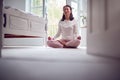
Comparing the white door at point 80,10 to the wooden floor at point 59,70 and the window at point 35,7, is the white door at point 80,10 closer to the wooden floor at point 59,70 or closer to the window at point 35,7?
the window at point 35,7

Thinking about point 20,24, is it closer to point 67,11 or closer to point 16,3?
point 67,11

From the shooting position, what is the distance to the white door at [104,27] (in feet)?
3.55

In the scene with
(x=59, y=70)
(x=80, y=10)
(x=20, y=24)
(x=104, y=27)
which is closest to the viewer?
(x=59, y=70)

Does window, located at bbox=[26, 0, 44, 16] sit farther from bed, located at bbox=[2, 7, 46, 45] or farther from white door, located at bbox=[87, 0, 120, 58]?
white door, located at bbox=[87, 0, 120, 58]

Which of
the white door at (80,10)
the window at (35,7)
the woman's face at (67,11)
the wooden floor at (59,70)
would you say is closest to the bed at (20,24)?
the woman's face at (67,11)

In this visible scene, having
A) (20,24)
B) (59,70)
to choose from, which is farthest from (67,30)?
(59,70)

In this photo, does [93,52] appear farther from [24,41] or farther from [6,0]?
[6,0]

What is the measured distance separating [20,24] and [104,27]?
70.5 inches

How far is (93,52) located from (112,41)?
331mm

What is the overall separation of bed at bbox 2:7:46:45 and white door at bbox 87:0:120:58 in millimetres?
1326

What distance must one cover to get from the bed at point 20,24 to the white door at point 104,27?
4.35 ft

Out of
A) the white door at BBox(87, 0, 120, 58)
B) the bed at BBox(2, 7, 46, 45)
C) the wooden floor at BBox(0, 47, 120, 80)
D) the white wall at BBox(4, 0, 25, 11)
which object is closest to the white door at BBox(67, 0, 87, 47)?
the white wall at BBox(4, 0, 25, 11)

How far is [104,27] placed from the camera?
126 cm

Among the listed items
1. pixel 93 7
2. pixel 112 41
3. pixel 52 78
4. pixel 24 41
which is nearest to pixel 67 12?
pixel 24 41
